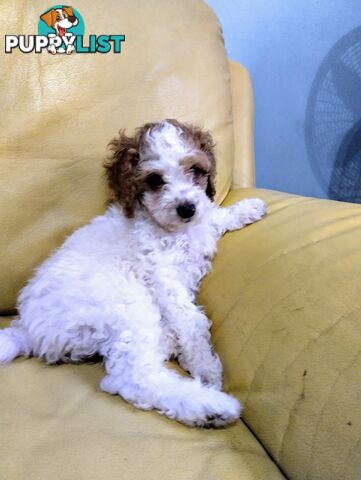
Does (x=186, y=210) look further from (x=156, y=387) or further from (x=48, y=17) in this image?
(x=48, y=17)

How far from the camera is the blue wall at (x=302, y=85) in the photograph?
67.1 inches

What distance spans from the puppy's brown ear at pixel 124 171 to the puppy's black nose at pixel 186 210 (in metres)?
0.15

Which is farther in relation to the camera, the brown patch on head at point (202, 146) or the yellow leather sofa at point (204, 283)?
the brown patch on head at point (202, 146)

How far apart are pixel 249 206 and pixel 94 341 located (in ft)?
1.77

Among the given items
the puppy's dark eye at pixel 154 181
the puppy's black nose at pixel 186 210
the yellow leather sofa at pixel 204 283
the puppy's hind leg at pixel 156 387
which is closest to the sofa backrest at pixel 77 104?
the yellow leather sofa at pixel 204 283

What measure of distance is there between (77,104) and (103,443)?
0.88 metres

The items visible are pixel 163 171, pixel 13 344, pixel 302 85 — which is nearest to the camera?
pixel 13 344

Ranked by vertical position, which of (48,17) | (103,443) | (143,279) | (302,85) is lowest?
(103,443)

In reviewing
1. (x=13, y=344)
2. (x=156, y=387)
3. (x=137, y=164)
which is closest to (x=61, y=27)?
(x=137, y=164)

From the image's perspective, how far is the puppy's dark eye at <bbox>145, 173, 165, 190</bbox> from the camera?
1.23 m

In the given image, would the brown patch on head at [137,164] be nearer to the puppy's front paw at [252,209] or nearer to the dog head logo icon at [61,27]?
the puppy's front paw at [252,209]

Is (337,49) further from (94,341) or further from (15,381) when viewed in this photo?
(15,381)

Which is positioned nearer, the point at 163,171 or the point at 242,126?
the point at 163,171

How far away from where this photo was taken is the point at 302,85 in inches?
71.0
